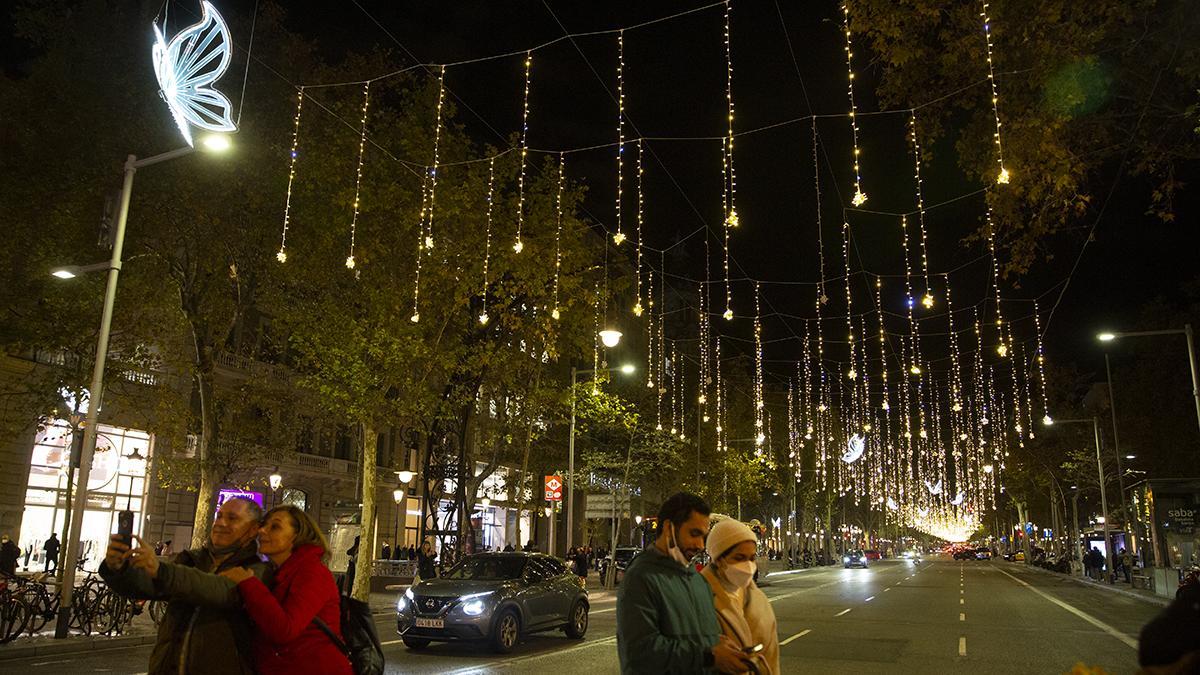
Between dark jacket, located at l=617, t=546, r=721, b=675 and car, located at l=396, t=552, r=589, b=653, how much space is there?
1055 centimetres

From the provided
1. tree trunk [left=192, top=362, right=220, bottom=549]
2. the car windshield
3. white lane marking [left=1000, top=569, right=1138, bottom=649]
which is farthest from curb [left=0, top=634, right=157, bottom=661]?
white lane marking [left=1000, top=569, right=1138, bottom=649]

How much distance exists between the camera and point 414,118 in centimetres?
2170

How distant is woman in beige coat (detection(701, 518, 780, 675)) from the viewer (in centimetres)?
421

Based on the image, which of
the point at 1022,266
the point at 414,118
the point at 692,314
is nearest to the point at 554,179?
the point at 414,118

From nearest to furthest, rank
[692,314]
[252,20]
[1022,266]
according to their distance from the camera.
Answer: [1022,266], [252,20], [692,314]

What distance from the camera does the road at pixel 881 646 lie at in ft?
40.3

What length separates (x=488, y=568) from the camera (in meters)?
15.4

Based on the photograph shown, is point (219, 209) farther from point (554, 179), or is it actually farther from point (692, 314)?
point (692, 314)

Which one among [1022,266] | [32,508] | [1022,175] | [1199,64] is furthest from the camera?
[32,508]

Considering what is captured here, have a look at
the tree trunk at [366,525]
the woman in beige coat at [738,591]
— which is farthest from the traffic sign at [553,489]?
the woman in beige coat at [738,591]

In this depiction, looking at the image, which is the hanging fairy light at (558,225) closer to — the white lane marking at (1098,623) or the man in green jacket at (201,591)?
the white lane marking at (1098,623)

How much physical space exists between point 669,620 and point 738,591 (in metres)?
0.74

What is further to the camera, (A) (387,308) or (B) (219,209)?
(A) (387,308)

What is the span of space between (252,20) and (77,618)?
1311 cm
